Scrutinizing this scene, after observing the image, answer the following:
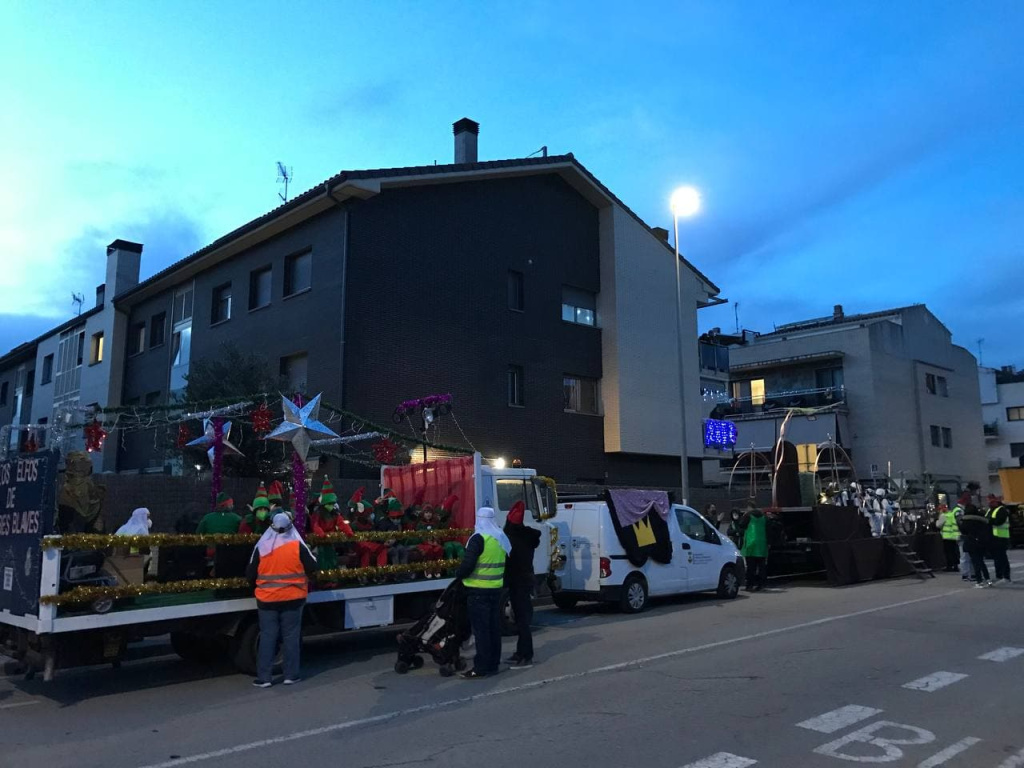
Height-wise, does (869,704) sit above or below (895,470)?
below

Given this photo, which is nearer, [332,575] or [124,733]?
[124,733]

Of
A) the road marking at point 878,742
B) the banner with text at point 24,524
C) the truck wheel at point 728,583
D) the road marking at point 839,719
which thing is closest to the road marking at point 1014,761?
the road marking at point 878,742

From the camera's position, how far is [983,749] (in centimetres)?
591

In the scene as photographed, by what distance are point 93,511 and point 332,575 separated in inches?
161

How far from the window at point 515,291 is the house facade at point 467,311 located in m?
0.04

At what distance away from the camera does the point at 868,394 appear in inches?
1612

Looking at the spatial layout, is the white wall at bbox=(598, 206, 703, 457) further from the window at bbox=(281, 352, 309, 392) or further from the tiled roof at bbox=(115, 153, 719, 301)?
the window at bbox=(281, 352, 309, 392)

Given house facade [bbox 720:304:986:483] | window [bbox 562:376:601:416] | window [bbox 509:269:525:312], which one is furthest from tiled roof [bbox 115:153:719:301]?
house facade [bbox 720:304:986:483]

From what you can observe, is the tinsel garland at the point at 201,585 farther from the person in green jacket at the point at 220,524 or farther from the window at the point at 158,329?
the window at the point at 158,329

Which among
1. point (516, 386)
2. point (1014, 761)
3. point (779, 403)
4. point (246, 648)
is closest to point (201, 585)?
point (246, 648)

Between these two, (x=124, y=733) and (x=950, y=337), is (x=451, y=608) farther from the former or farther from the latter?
(x=950, y=337)

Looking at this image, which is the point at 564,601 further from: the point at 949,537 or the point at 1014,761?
the point at 949,537

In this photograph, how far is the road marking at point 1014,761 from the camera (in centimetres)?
557

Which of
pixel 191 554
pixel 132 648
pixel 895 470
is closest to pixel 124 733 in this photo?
pixel 191 554
